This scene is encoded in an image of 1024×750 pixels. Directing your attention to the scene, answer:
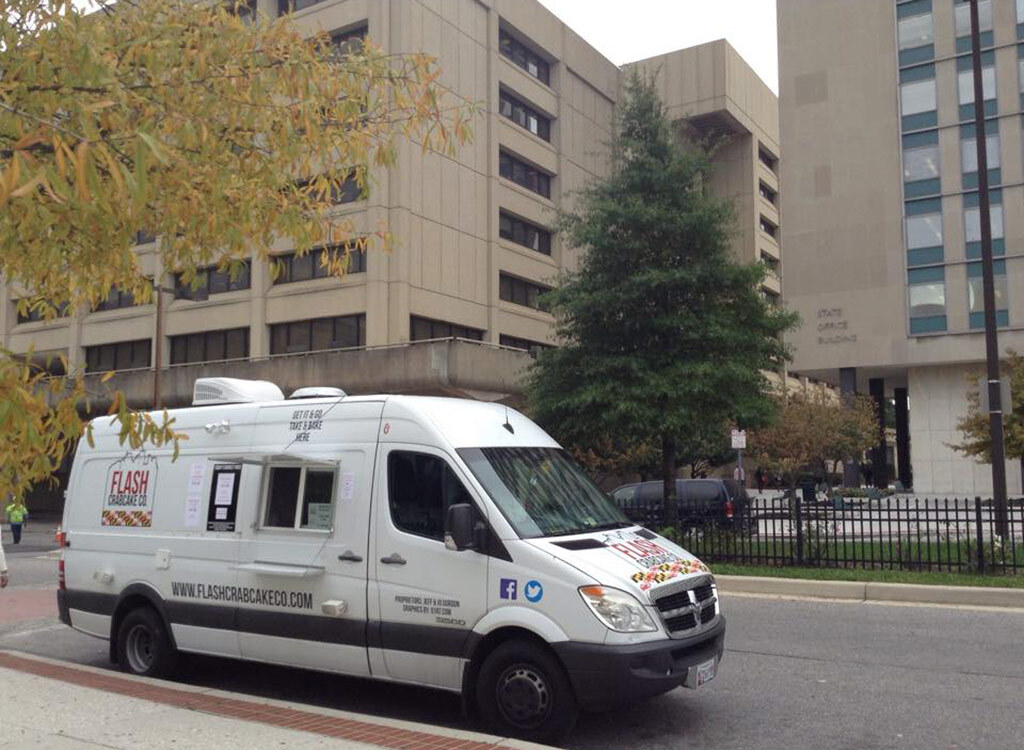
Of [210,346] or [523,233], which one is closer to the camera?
[210,346]

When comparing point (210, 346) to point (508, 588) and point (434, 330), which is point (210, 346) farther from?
point (508, 588)

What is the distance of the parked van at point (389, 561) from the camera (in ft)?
20.3

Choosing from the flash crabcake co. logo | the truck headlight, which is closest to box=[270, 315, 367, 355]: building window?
the flash crabcake co. logo

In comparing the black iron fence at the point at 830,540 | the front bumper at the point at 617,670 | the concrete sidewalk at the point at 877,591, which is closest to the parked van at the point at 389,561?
the front bumper at the point at 617,670

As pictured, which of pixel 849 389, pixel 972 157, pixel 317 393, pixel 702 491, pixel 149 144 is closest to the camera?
pixel 149 144

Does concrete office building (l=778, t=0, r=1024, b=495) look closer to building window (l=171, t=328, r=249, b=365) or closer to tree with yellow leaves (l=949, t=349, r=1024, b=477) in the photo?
tree with yellow leaves (l=949, t=349, r=1024, b=477)

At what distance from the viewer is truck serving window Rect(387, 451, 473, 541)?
688 cm

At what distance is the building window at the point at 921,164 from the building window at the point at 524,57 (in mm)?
18465

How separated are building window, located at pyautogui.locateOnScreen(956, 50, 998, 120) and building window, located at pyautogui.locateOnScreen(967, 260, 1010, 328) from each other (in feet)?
23.6

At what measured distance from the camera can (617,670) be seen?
594 cm

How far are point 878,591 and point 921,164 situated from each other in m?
39.9

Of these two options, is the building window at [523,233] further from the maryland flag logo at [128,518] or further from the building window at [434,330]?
the maryland flag logo at [128,518]

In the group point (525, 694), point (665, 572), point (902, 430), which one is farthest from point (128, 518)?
point (902, 430)

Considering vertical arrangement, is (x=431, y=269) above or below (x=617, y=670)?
above
